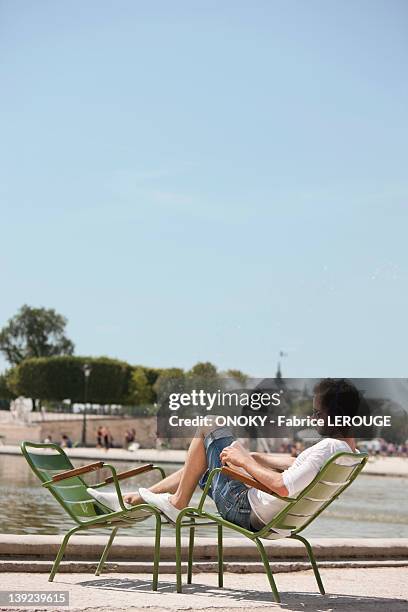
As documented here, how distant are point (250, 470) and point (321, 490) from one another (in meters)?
0.31

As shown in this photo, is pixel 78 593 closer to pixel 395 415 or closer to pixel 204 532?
pixel 204 532

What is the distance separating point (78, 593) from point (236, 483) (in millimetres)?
847

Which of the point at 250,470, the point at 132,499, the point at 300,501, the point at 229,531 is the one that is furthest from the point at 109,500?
the point at 229,531

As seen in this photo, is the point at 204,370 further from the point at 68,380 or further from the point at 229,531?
the point at 229,531

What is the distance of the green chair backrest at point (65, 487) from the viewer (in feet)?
17.5

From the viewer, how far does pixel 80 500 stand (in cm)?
547

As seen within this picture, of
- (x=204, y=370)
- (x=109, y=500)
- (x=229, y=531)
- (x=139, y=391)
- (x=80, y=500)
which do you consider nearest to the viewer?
(x=109, y=500)

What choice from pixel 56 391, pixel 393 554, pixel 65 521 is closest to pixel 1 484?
pixel 65 521

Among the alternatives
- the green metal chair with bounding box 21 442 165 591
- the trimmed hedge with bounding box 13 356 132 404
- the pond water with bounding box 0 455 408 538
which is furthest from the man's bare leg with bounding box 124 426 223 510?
the trimmed hedge with bounding box 13 356 132 404

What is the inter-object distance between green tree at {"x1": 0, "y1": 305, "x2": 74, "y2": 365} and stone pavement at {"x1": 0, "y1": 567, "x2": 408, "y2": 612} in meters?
96.8

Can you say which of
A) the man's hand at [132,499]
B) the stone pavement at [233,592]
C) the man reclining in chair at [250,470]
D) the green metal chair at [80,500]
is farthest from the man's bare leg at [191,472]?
the stone pavement at [233,592]

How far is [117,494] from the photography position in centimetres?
525

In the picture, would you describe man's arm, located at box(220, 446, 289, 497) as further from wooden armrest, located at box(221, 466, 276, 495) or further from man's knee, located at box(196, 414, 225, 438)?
man's knee, located at box(196, 414, 225, 438)

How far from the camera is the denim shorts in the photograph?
503 cm
